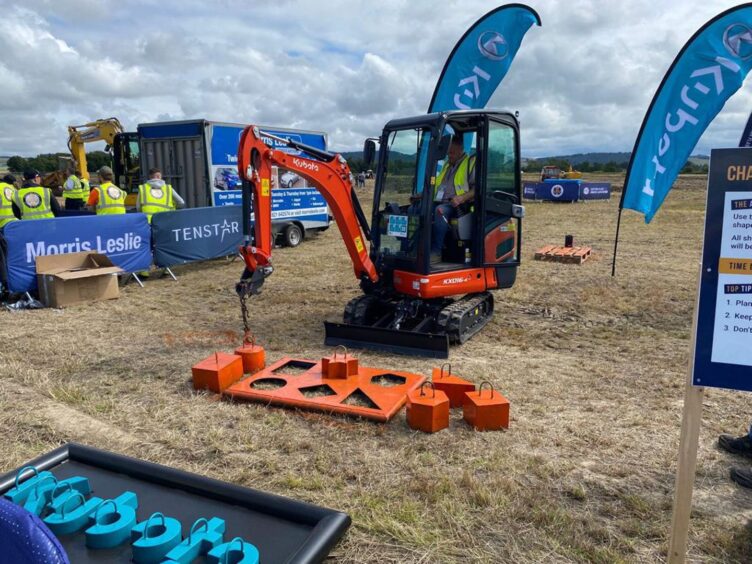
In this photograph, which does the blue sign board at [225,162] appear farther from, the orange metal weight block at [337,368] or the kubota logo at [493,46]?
the orange metal weight block at [337,368]

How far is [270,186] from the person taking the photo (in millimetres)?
5836

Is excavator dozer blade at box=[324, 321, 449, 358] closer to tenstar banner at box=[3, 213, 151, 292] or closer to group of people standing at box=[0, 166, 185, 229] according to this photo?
tenstar banner at box=[3, 213, 151, 292]

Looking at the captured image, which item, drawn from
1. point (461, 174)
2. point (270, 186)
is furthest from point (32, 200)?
point (461, 174)

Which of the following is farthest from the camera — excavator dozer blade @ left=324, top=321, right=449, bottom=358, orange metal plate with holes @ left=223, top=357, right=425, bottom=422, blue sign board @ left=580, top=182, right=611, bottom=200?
blue sign board @ left=580, top=182, right=611, bottom=200

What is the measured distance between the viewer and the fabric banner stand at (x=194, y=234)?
395 inches

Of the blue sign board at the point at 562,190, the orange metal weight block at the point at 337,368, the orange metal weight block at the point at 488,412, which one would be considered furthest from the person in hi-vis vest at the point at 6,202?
the blue sign board at the point at 562,190

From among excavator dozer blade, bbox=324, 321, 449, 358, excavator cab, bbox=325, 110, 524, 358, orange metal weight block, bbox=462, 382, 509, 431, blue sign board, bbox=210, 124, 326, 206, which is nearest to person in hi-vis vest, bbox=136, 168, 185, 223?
blue sign board, bbox=210, 124, 326, 206

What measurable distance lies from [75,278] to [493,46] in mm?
7462

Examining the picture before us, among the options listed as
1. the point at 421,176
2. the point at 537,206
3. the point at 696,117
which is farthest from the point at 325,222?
the point at 537,206

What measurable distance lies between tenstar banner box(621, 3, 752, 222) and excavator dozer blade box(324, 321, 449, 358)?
3.97 meters

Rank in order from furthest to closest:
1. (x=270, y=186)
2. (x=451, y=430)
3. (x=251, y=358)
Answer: (x=270, y=186)
(x=251, y=358)
(x=451, y=430)

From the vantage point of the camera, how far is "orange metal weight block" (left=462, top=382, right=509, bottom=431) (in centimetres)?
Answer: 419

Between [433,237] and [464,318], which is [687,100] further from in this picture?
[464,318]

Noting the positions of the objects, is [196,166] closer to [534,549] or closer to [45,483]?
[45,483]
